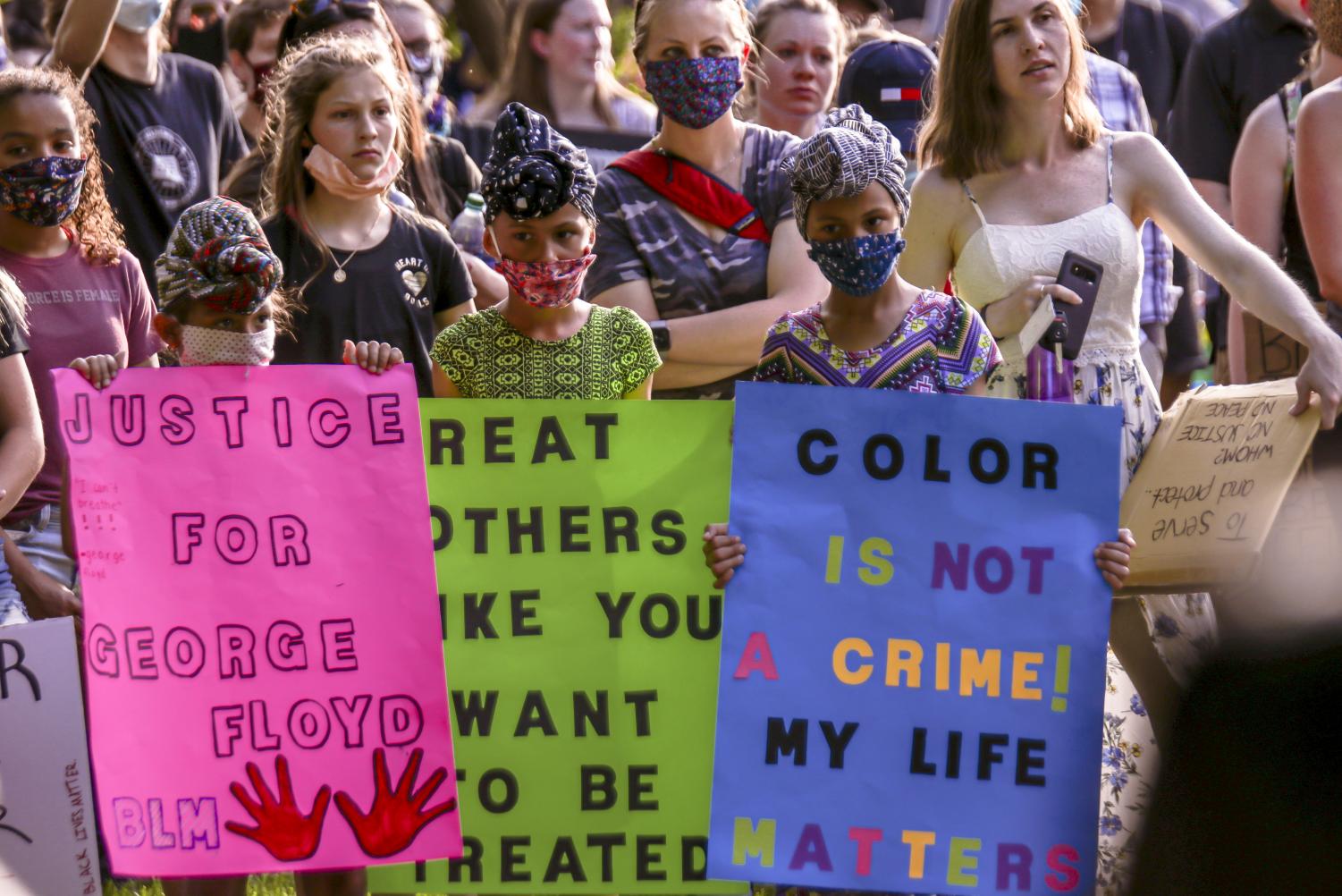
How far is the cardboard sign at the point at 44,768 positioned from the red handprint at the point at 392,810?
0.54 metres

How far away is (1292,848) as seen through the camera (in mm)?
1243

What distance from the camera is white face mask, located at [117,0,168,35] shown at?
5.98m

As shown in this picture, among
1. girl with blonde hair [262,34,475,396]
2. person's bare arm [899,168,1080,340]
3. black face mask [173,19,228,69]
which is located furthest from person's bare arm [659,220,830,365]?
black face mask [173,19,228,69]

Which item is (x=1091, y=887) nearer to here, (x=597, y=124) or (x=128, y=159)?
(x=597, y=124)

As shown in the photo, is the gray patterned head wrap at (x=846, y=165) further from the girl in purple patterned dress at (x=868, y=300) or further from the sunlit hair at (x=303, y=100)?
the sunlit hair at (x=303, y=100)

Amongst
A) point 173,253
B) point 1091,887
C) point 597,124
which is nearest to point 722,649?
point 1091,887

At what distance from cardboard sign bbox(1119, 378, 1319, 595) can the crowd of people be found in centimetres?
10

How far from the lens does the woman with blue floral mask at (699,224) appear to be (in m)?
4.80

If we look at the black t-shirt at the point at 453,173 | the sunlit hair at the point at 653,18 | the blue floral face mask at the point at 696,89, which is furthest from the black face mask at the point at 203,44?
the blue floral face mask at the point at 696,89

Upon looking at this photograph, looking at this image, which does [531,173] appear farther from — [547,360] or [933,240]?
[933,240]

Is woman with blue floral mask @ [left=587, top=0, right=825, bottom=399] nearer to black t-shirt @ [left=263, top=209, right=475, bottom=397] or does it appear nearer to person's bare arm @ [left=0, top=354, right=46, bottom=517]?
black t-shirt @ [left=263, top=209, right=475, bottom=397]

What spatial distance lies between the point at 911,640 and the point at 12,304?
2256mm

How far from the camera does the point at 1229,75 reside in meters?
6.43

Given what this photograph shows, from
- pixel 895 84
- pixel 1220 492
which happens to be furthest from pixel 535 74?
pixel 1220 492
